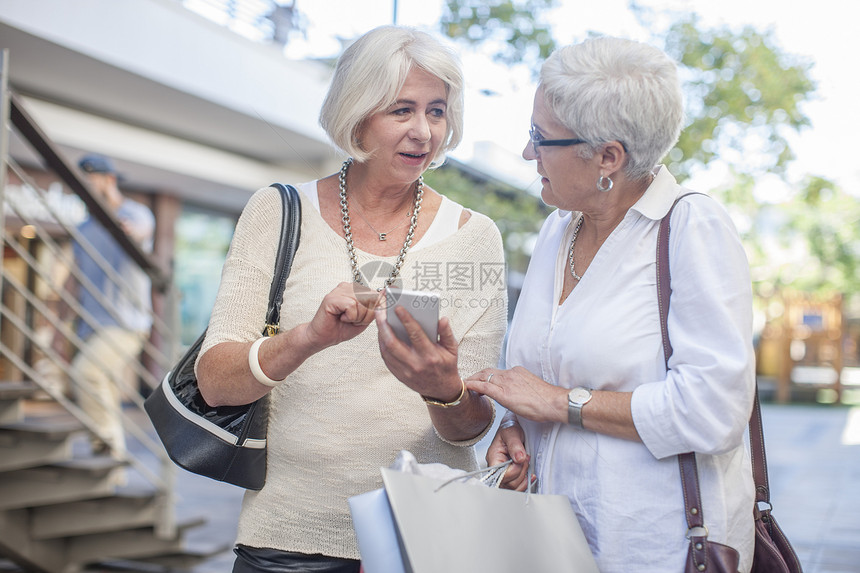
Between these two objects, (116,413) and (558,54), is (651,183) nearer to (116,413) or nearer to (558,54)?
(558,54)

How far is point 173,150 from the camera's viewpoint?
9969mm

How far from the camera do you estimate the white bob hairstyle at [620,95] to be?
55.6 inches

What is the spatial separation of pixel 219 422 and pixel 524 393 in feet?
2.04

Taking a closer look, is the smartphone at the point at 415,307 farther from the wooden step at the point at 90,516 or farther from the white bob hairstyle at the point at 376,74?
the wooden step at the point at 90,516

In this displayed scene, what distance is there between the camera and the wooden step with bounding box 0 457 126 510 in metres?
4.26

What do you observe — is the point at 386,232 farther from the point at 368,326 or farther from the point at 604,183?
the point at 604,183

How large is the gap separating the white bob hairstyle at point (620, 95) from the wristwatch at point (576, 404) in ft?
1.44

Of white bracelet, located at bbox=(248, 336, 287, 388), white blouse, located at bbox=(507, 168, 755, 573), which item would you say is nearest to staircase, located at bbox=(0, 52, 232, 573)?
white bracelet, located at bbox=(248, 336, 287, 388)

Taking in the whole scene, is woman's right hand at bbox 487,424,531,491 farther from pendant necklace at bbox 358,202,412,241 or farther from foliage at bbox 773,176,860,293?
foliage at bbox 773,176,860,293

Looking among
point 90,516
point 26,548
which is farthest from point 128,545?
point 26,548

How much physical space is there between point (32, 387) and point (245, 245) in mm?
3078

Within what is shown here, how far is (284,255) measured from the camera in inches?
65.4

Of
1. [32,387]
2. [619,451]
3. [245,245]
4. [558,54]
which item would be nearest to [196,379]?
[245,245]

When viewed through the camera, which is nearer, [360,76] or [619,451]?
[619,451]
